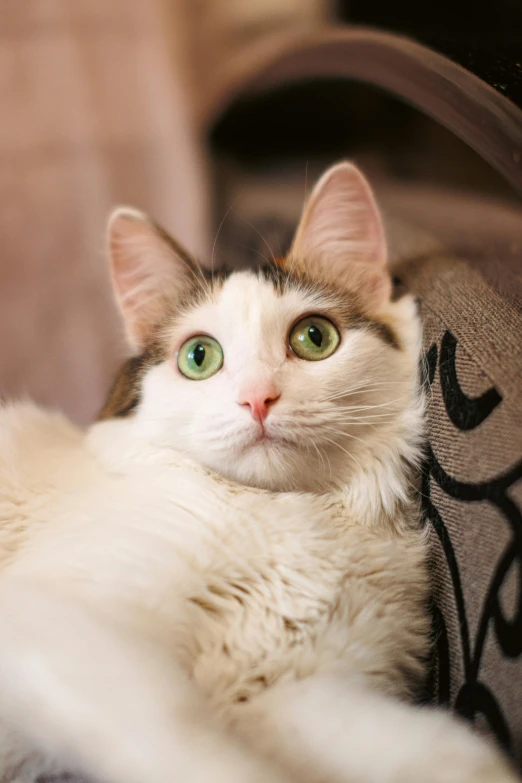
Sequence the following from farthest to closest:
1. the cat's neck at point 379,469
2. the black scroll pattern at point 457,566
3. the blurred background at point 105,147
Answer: the blurred background at point 105,147 < the cat's neck at point 379,469 < the black scroll pattern at point 457,566

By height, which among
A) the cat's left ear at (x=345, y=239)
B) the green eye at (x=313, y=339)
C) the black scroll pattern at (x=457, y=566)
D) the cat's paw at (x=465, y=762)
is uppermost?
the cat's left ear at (x=345, y=239)

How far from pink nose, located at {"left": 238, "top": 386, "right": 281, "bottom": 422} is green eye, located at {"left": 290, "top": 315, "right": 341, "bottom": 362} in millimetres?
124

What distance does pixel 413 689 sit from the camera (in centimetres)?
83

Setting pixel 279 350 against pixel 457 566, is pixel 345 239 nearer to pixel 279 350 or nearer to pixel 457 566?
pixel 279 350

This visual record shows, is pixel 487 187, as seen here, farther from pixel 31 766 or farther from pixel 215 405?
pixel 31 766

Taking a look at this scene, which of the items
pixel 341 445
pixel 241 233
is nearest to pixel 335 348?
pixel 341 445

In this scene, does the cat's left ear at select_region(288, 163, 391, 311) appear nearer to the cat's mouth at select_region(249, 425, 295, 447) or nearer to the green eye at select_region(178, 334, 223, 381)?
the green eye at select_region(178, 334, 223, 381)

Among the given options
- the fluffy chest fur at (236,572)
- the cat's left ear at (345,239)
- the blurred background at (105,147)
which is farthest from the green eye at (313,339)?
the blurred background at (105,147)

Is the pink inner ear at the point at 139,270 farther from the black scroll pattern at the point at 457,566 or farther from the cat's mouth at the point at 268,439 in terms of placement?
the black scroll pattern at the point at 457,566

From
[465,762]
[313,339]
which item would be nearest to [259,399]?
[313,339]

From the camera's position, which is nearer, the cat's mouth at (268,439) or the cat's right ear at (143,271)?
the cat's mouth at (268,439)

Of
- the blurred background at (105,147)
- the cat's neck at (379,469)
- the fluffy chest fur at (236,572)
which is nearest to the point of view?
the fluffy chest fur at (236,572)

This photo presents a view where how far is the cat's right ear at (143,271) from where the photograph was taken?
104 cm

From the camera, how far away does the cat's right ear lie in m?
1.04
